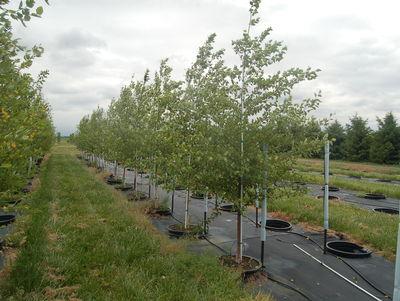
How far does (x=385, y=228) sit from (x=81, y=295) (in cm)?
741

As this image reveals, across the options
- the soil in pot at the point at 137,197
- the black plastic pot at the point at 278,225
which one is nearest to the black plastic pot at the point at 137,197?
the soil in pot at the point at 137,197

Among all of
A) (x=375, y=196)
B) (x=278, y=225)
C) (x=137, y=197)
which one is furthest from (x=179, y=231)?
(x=375, y=196)

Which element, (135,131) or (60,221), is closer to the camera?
(60,221)

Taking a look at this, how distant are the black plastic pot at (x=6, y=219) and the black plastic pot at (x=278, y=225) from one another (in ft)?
20.5

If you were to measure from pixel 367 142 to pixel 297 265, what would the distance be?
125ft

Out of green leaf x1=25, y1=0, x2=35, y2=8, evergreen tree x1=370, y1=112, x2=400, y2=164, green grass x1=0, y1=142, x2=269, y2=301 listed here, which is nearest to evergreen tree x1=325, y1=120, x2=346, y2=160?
evergreen tree x1=370, y1=112, x2=400, y2=164

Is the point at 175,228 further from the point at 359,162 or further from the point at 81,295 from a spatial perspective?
the point at 359,162

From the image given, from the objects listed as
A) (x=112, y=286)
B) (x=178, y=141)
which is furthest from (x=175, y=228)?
(x=112, y=286)

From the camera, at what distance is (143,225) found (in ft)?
30.2

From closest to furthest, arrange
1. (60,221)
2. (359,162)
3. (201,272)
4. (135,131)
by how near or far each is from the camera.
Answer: (201,272), (60,221), (135,131), (359,162)

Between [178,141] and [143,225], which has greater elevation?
[178,141]

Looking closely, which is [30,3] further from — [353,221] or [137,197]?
[137,197]

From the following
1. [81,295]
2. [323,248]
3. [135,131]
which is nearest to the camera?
[81,295]

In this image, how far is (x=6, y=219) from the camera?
953 cm
